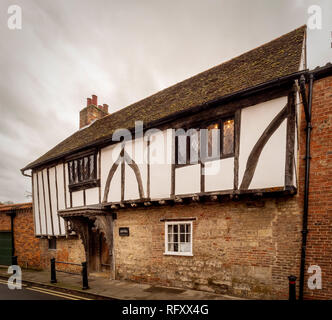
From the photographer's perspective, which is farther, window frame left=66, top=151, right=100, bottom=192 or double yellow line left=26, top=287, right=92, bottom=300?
window frame left=66, top=151, right=100, bottom=192

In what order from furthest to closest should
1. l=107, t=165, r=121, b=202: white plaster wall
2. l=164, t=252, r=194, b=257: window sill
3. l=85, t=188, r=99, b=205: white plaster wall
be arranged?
1. l=85, t=188, r=99, b=205: white plaster wall
2. l=107, t=165, r=121, b=202: white plaster wall
3. l=164, t=252, r=194, b=257: window sill

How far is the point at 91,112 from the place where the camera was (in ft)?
50.3

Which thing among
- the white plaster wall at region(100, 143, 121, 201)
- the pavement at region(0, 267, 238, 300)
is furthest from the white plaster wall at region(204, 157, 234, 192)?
the white plaster wall at region(100, 143, 121, 201)

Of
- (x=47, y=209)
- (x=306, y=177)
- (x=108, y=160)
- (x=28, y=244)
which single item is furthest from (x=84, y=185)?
(x=306, y=177)

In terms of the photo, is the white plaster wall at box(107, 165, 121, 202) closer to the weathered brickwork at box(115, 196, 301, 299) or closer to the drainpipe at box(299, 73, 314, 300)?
the weathered brickwork at box(115, 196, 301, 299)

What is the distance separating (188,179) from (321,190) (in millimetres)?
3456

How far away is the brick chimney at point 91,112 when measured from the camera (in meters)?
15.3

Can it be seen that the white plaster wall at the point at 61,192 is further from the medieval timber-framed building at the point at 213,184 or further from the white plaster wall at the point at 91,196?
the white plaster wall at the point at 91,196

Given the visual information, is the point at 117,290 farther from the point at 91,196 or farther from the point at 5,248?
the point at 5,248

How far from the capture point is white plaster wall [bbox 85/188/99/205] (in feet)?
31.5

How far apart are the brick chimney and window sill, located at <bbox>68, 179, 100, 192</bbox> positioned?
595cm
